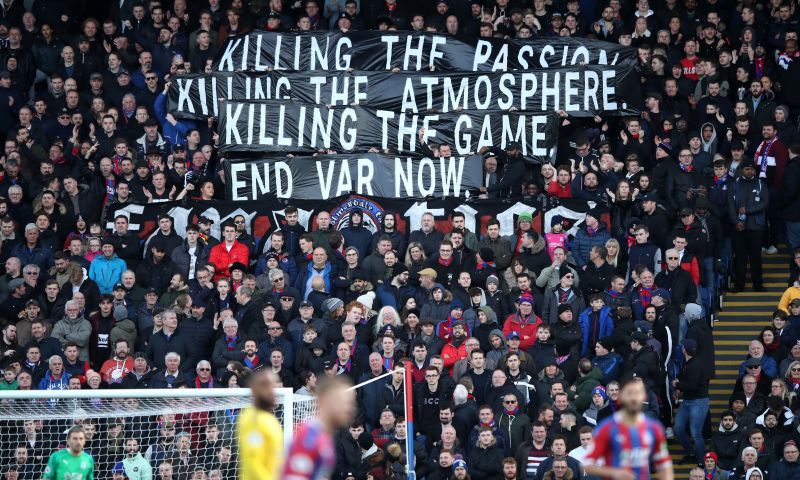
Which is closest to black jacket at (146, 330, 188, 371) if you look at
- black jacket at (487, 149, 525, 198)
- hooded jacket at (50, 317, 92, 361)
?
hooded jacket at (50, 317, 92, 361)

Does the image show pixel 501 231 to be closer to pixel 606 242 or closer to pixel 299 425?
pixel 606 242

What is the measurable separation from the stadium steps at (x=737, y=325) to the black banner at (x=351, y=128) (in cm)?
383

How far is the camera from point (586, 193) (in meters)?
21.9

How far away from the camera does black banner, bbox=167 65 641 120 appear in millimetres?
23438

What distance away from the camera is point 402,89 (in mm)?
23828

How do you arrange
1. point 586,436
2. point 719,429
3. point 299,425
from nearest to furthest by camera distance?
point 299,425, point 586,436, point 719,429

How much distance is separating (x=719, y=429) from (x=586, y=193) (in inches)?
181

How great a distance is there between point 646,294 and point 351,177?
5082mm

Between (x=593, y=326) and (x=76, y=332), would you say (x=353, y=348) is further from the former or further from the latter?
(x=76, y=332)

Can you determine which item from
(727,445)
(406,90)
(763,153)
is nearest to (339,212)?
(406,90)

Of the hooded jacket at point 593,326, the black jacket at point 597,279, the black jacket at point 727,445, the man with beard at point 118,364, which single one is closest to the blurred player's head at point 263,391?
the black jacket at point 727,445

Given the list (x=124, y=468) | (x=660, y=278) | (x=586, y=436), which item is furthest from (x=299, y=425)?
(x=660, y=278)

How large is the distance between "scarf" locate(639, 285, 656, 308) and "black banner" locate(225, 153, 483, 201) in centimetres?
359

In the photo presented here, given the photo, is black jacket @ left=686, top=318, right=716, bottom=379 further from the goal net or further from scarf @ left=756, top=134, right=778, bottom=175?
the goal net
